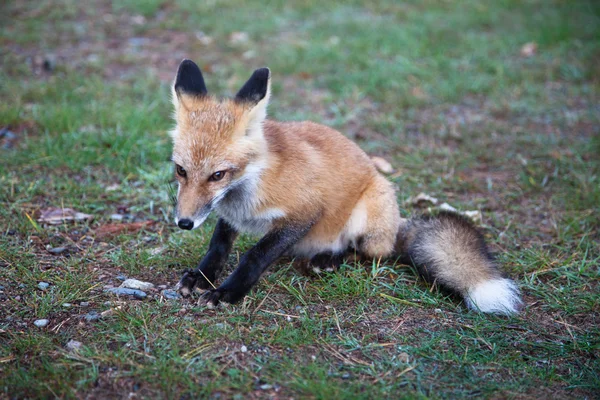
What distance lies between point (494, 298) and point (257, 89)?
191cm

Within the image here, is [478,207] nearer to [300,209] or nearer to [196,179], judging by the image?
[300,209]

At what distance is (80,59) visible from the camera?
25.0 ft

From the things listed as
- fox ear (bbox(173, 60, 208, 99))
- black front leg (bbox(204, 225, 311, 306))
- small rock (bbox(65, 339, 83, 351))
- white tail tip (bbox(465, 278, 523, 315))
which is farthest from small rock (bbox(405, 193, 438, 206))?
small rock (bbox(65, 339, 83, 351))

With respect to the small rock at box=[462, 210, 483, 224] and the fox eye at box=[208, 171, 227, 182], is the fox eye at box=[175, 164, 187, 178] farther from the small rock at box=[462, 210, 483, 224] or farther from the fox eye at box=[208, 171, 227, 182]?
the small rock at box=[462, 210, 483, 224]

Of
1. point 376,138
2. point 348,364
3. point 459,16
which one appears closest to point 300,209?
point 348,364

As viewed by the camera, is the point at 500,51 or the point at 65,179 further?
the point at 500,51

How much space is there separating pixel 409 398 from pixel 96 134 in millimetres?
4103

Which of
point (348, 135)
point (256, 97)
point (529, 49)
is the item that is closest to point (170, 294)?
point (256, 97)

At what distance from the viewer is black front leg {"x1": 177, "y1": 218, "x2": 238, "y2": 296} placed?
3.60 m

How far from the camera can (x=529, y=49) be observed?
28.3 ft

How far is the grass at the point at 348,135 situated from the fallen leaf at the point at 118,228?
44mm

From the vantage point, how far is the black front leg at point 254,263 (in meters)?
3.46

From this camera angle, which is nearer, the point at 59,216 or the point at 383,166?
the point at 59,216

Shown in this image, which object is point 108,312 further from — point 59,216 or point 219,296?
point 59,216
